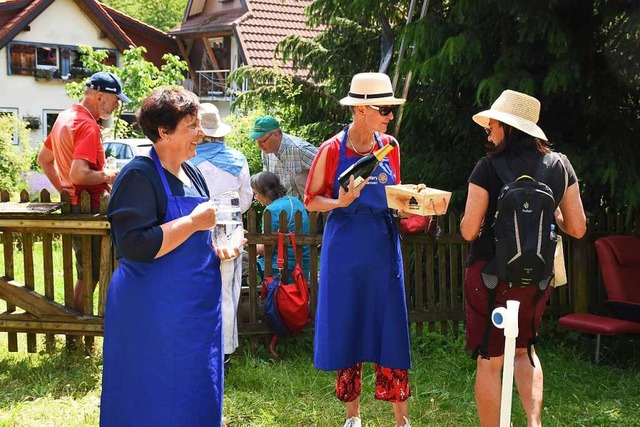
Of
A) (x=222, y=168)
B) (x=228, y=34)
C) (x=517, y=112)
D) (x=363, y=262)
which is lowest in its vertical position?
(x=363, y=262)

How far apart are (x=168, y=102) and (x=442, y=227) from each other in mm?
4311

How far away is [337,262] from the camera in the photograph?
16.0ft

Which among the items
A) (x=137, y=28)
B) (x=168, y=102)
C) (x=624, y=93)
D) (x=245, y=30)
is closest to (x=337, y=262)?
(x=168, y=102)

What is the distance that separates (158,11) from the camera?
204ft

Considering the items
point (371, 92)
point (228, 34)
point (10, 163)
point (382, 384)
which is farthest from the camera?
point (228, 34)

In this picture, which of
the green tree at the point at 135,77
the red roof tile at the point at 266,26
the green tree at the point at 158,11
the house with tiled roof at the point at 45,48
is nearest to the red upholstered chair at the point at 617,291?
the green tree at the point at 135,77

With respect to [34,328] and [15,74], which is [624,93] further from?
[15,74]

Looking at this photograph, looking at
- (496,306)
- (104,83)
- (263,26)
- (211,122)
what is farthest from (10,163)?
(263,26)

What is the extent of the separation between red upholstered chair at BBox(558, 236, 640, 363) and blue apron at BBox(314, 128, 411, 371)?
2.61 meters

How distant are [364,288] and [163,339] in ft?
5.73

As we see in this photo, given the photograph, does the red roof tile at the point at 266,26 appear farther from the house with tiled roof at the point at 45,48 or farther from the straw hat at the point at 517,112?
the straw hat at the point at 517,112

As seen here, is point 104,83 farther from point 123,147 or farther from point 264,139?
point 123,147

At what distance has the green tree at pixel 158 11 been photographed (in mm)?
62031

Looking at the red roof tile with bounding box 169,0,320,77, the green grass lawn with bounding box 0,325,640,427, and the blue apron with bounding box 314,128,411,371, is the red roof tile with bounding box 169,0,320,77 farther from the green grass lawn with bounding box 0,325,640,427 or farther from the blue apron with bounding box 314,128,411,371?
the blue apron with bounding box 314,128,411,371
